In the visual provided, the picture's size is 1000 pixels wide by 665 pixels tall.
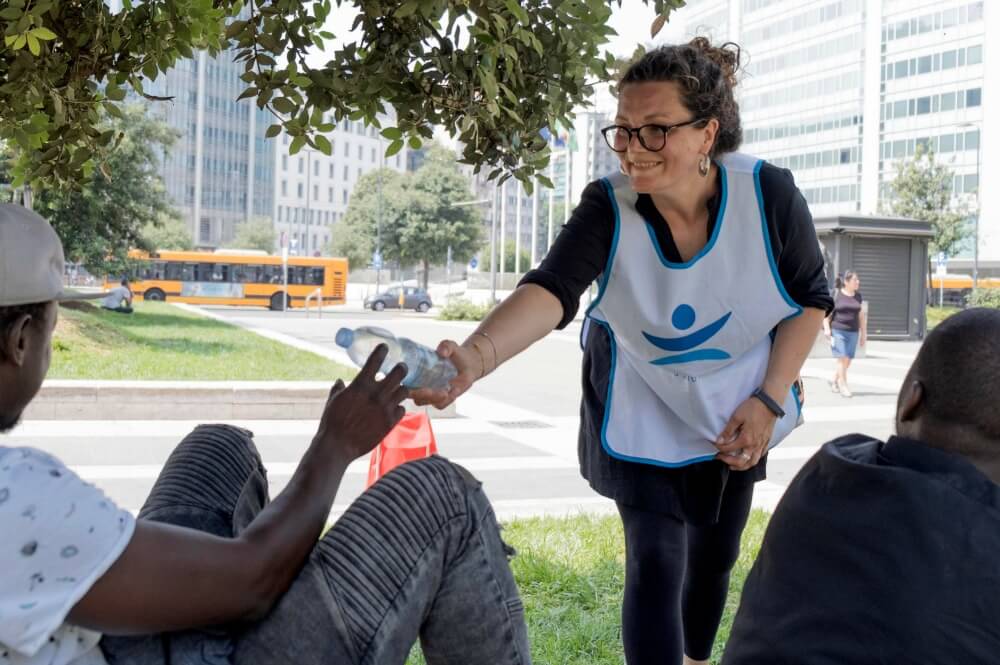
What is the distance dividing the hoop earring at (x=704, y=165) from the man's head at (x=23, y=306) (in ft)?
5.65

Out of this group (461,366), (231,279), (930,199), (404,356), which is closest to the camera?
(404,356)

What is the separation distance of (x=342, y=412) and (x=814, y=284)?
1587 mm

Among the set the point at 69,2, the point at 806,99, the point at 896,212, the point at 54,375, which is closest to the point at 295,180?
the point at 806,99

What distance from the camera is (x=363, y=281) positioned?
274 ft

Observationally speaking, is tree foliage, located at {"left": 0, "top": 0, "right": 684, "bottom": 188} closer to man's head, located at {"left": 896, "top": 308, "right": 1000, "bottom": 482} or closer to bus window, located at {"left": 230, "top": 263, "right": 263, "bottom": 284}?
man's head, located at {"left": 896, "top": 308, "right": 1000, "bottom": 482}

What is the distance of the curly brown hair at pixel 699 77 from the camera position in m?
2.73

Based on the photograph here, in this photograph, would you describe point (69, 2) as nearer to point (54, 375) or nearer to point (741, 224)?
point (741, 224)

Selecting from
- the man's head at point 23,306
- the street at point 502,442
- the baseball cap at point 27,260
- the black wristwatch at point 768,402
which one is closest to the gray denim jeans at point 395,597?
the man's head at point 23,306

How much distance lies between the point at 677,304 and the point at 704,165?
0.39 meters

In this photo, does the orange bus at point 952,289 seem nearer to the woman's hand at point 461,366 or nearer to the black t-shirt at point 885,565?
the woman's hand at point 461,366

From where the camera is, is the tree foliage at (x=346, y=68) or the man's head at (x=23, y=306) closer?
the man's head at (x=23, y=306)

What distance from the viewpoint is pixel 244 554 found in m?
1.59

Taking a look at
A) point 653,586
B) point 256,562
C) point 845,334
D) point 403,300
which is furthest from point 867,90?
point 256,562

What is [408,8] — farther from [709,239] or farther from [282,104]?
[709,239]
